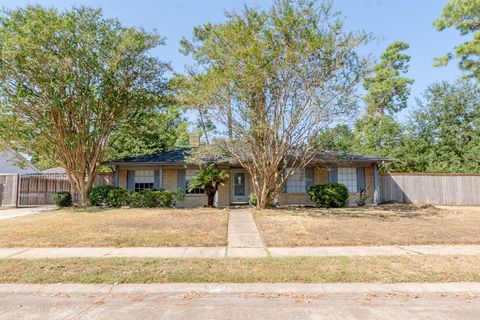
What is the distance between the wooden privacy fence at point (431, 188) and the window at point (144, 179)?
46.0ft

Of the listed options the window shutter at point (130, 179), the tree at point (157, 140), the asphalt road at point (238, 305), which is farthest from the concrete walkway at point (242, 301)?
the tree at point (157, 140)

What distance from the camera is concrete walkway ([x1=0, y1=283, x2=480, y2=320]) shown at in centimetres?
405

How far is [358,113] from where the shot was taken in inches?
565

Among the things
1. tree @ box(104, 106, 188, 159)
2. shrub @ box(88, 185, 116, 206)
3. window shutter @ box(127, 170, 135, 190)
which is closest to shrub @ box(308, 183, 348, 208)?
window shutter @ box(127, 170, 135, 190)

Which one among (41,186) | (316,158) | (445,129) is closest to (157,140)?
(41,186)

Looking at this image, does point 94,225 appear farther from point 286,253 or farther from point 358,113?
point 358,113

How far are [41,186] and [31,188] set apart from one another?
0.55 m

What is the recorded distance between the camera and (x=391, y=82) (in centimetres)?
3219

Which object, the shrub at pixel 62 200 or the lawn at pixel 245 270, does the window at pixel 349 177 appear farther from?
the shrub at pixel 62 200

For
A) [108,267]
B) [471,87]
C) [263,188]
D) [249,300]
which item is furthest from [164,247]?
[471,87]

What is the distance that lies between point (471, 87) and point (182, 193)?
23.8 meters

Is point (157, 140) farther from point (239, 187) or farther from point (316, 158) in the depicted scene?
point (316, 158)

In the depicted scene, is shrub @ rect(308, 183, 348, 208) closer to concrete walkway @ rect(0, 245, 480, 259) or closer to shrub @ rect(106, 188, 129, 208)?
concrete walkway @ rect(0, 245, 480, 259)

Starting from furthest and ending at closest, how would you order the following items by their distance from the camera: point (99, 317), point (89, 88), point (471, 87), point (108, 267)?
point (471, 87) → point (89, 88) → point (108, 267) → point (99, 317)
